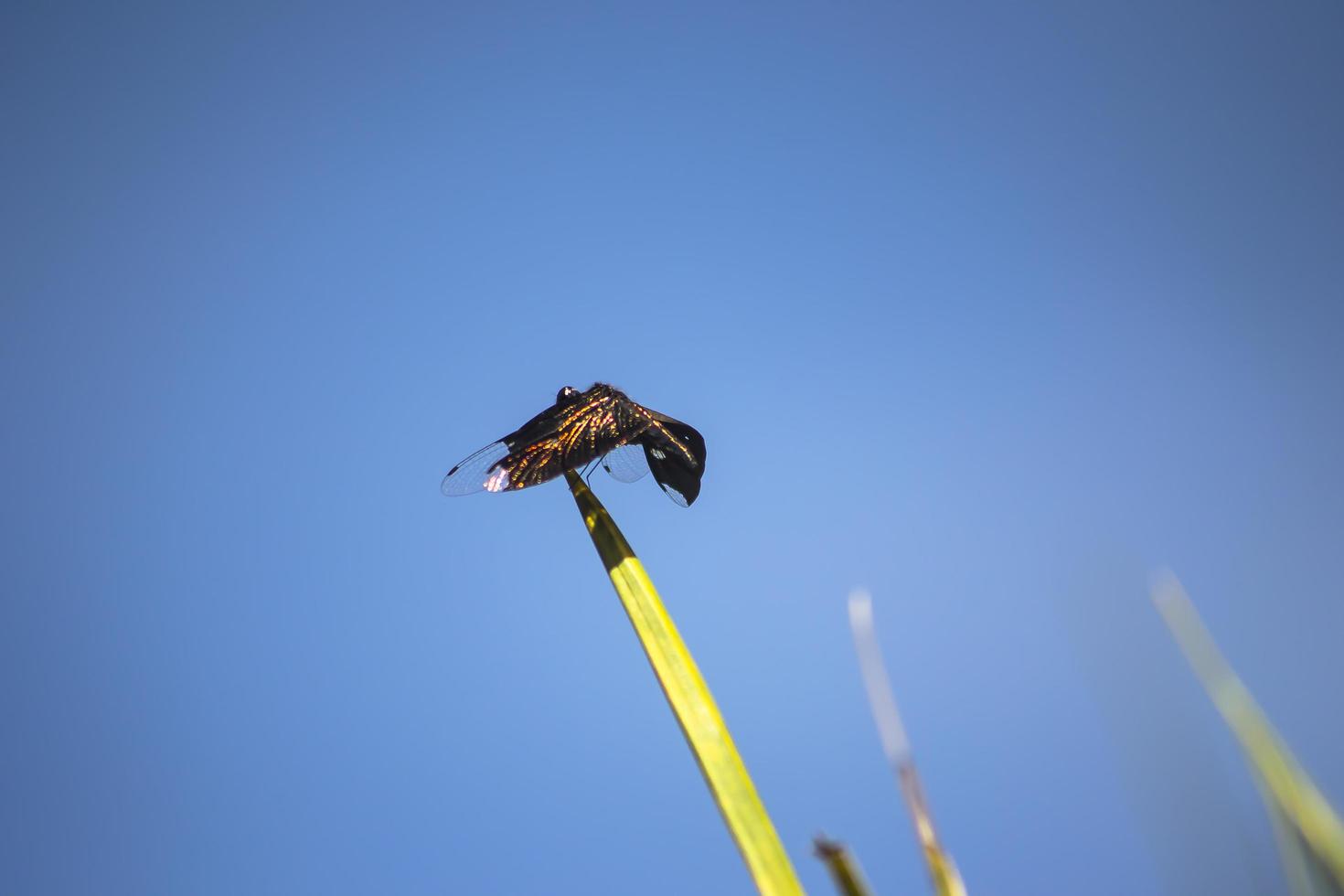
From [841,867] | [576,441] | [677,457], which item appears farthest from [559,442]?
[841,867]

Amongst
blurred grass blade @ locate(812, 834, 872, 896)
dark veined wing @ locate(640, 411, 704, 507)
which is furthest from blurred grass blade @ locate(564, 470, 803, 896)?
dark veined wing @ locate(640, 411, 704, 507)

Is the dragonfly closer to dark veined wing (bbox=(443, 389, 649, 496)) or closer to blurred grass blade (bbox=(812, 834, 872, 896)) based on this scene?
dark veined wing (bbox=(443, 389, 649, 496))

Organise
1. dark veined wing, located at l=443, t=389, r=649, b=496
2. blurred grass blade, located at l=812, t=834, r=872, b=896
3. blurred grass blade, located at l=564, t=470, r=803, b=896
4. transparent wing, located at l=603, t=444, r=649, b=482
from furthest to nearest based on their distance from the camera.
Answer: transparent wing, located at l=603, t=444, r=649, b=482
dark veined wing, located at l=443, t=389, r=649, b=496
blurred grass blade, located at l=564, t=470, r=803, b=896
blurred grass blade, located at l=812, t=834, r=872, b=896

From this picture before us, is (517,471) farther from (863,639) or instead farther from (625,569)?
(863,639)

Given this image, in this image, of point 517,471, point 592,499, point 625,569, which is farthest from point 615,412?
point 625,569

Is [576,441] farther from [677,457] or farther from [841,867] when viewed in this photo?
[841,867]

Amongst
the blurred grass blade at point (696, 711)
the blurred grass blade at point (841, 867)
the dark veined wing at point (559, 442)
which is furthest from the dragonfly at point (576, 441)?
the blurred grass blade at point (841, 867)

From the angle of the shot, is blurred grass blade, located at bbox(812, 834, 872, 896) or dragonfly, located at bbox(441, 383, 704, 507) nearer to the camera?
blurred grass blade, located at bbox(812, 834, 872, 896)
